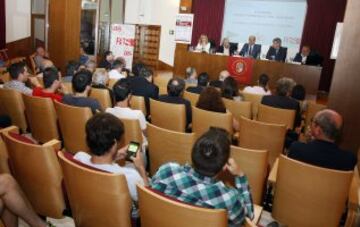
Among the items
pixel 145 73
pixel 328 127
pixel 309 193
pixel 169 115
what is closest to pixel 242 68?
pixel 145 73

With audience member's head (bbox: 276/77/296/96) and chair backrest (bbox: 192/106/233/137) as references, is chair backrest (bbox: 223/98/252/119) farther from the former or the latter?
chair backrest (bbox: 192/106/233/137)

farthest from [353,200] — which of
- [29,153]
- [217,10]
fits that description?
[217,10]

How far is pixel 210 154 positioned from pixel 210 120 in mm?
1888

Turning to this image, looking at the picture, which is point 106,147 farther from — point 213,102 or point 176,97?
point 176,97

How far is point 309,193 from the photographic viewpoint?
88.5 inches

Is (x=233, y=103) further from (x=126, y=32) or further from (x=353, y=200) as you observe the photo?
(x=126, y=32)

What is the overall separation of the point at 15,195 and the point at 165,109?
1924 millimetres

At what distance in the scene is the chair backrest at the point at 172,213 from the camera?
131 centimetres

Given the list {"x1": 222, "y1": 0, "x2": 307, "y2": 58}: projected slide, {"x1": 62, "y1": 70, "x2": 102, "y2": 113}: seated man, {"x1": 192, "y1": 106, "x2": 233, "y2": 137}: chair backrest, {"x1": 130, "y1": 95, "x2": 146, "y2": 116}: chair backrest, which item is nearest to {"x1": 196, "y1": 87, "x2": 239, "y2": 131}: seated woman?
{"x1": 192, "y1": 106, "x2": 233, "y2": 137}: chair backrest

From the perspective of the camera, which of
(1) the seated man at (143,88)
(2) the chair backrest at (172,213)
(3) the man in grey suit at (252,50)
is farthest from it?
(3) the man in grey suit at (252,50)

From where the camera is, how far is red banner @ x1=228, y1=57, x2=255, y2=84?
895 centimetres

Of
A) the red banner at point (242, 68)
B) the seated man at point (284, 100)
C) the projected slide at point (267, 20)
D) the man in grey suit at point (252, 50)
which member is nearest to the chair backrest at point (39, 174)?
the seated man at point (284, 100)

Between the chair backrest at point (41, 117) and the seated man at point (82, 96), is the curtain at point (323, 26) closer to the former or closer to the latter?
the seated man at point (82, 96)

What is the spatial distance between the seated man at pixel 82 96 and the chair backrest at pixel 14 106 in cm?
58
